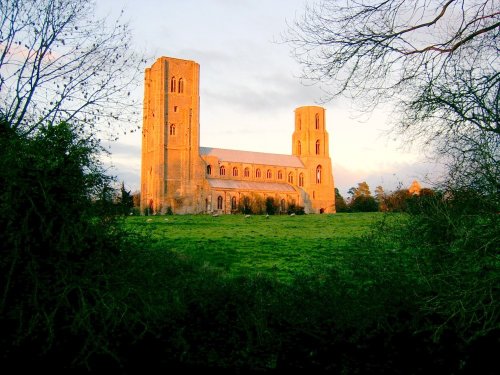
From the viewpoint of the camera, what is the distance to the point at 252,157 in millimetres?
76938

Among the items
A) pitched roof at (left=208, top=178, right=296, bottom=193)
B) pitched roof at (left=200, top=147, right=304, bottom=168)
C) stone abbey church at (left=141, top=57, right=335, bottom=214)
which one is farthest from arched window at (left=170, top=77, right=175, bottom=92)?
pitched roof at (left=208, top=178, right=296, bottom=193)

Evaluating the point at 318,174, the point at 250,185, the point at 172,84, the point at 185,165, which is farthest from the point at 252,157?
the point at 172,84

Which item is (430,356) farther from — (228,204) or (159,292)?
(228,204)

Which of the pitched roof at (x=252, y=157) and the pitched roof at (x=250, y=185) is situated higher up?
the pitched roof at (x=252, y=157)

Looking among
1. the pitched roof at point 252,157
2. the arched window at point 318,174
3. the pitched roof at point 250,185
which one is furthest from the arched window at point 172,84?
the arched window at point 318,174

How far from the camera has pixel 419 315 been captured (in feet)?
26.7

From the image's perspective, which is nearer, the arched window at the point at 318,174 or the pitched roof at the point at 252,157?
the pitched roof at the point at 252,157

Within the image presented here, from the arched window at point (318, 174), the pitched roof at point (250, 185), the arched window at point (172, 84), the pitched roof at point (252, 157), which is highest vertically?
the arched window at point (172, 84)

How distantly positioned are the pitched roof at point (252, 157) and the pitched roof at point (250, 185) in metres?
3.78

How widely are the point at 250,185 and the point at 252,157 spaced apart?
714 cm

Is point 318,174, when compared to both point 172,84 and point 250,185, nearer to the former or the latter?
point 250,185

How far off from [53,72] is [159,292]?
4.35m

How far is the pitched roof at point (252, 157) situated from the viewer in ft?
243

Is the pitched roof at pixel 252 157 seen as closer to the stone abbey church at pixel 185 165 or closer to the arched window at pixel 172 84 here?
the stone abbey church at pixel 185 165
